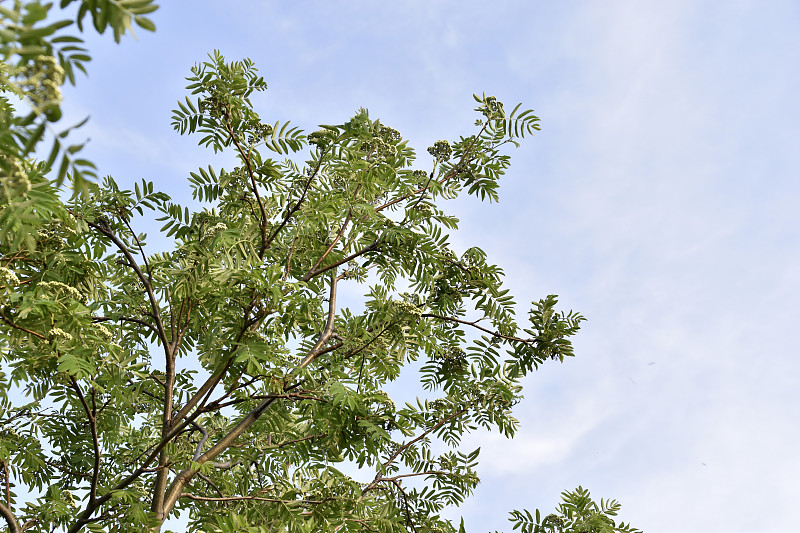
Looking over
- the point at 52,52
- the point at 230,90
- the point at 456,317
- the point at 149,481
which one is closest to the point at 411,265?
the point at 456,317

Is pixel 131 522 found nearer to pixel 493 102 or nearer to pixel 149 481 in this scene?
pixel 149 481

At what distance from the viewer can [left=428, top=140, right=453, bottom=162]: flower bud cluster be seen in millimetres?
6496

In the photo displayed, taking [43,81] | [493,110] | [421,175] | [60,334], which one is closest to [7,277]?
[60,334]

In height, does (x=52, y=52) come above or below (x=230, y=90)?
below

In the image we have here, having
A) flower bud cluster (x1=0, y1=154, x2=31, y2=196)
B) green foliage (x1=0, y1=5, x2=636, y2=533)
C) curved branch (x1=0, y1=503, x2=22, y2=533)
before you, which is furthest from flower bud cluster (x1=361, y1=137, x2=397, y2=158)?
curved branch (x1=0, y1=503, x2=22, y2=533)

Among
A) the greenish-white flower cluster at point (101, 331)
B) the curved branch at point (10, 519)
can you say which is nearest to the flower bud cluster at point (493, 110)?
the greenish-white flower cluster at point (101, 331)

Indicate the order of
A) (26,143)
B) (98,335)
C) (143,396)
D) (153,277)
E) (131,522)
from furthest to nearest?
(143,396)
(153,277)
(131,522)
(98,335)
(26,143)

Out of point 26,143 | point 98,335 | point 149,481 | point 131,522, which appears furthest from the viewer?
point 149,481

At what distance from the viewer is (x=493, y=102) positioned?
641 centimetres

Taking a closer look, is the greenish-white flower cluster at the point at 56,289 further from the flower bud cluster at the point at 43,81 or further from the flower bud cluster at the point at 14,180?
the flower bud cluster at the point at 43,81

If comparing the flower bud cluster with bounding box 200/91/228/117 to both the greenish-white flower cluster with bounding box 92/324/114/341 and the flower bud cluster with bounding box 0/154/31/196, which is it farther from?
the flower bud cluster with bounding box 0/154/31/196

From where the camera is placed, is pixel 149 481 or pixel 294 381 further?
pixel 149 481

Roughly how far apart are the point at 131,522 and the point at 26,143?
4098 millimetres

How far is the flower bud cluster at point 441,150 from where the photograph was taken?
650 cm
